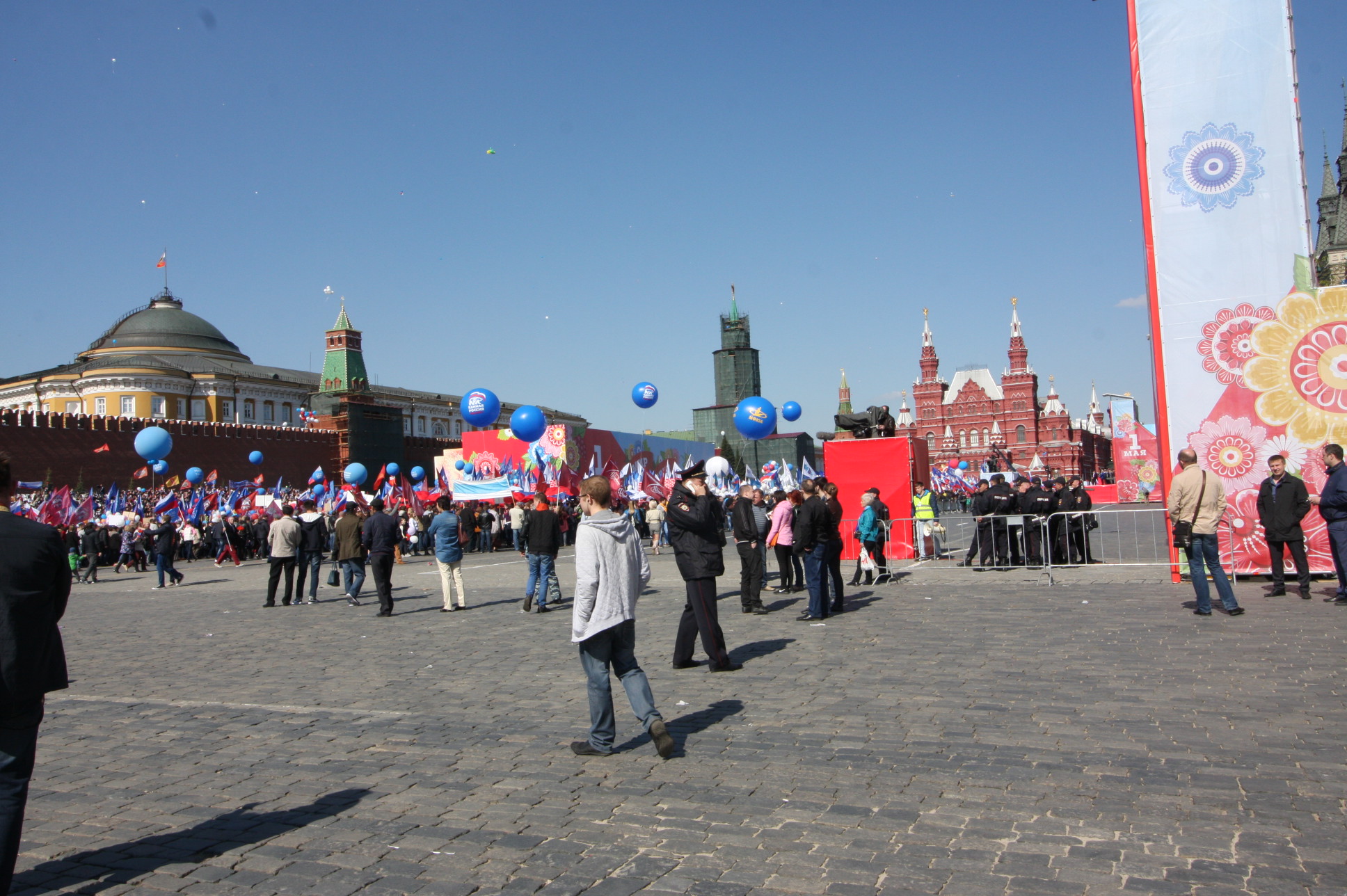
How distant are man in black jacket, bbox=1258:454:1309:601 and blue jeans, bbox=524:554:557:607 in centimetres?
828

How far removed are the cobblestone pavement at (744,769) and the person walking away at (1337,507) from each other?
717mm

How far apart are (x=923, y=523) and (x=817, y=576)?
7.70m

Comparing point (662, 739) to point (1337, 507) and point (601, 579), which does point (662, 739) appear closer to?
point (601, 579)

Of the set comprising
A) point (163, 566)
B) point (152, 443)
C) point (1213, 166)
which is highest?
point (1213, 166)

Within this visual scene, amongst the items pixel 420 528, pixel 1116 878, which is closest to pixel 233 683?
pixel 1116 878

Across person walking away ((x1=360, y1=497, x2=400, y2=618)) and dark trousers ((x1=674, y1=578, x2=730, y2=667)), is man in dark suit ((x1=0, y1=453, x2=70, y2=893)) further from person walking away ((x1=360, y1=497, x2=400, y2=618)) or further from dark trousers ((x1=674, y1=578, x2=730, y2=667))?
person walking away ((x1=360, y1=497, x2=400, y2=618))

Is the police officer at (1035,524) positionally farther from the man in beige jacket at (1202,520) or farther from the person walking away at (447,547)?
the person walking away at (447,547)

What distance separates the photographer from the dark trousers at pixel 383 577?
1198cm

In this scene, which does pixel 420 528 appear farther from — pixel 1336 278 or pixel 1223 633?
pixel 1336 278

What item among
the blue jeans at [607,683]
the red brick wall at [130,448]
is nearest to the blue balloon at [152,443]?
the red brick wall at [130,448]

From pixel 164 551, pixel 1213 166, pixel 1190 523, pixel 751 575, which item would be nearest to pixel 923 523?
pixel 751 575

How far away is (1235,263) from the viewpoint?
11.6 metres

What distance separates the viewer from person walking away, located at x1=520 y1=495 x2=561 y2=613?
1193cm

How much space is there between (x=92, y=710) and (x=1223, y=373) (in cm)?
1236
